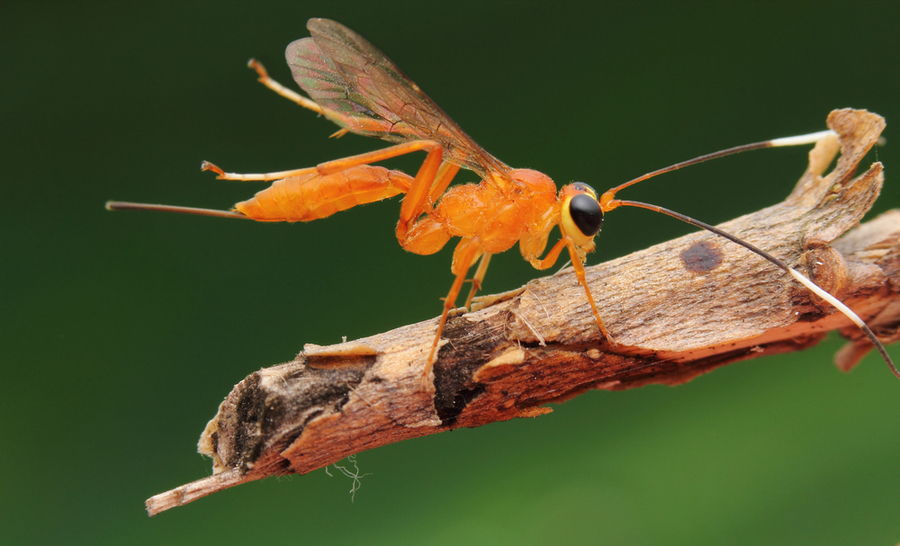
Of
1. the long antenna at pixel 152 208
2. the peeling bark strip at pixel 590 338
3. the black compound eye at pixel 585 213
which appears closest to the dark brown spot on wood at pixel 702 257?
the peeling bark strip at pixel 590 338

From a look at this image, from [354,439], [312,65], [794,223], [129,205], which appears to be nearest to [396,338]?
[354,439]

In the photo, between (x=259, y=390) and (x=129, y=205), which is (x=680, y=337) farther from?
(x=129, y=205)

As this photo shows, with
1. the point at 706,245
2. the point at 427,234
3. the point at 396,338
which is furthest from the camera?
the point at 427,234

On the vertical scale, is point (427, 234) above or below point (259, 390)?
above

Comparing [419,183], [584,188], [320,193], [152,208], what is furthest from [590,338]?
[152,208]

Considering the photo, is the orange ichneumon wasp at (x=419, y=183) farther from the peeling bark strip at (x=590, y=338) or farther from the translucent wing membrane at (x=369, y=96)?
the peeling bark strip at (x=590, y=338)

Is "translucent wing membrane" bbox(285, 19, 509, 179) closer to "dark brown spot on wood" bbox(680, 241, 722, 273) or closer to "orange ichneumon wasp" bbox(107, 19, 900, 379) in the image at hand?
"orange ichneumon wasp" bbox(107, 19, 900, 379)

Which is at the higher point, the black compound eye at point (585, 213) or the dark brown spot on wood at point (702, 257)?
the black compound eye at point (585, 213)
